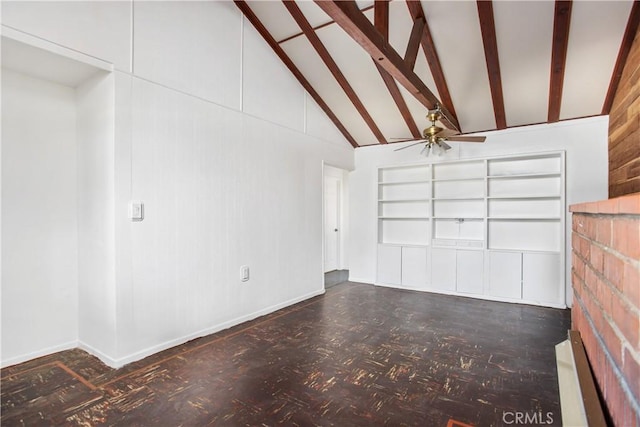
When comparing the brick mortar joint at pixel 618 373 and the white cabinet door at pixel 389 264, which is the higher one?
the brick mortar joint at pixel 618 373

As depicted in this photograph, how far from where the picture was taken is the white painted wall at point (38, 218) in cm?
273

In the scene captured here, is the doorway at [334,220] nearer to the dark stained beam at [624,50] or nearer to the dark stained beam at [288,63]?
the dark stained beam at [288,63]

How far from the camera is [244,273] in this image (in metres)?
3.93

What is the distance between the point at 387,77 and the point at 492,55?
1.22 m

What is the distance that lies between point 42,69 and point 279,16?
8.16 feet

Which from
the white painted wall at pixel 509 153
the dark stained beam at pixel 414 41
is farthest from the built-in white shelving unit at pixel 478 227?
the dark stained beam at pixel 414 41

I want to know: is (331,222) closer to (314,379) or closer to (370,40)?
(314,379)

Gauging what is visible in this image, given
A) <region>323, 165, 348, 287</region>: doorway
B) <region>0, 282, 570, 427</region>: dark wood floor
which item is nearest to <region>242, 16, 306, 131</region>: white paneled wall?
<region>323, 165, 348, 287</region>: doorway

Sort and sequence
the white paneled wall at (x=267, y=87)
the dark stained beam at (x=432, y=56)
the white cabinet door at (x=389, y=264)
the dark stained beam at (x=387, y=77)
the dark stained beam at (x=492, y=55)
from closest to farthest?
1. the dark stained beam at (x=387, y=77)
2. the dark stained beam at (x=492, y=55)
3. the dark stained beam at (x=432, y=56)
4. the white paneled wall at (x=267, y=87)
5. the white cabinet door at (x=389, y=264)

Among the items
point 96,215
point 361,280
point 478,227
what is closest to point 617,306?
point 96,215

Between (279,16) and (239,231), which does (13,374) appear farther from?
(279,16)

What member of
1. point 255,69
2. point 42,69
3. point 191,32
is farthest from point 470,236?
point 42,69

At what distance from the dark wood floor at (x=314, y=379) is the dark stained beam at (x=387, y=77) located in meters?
2.73

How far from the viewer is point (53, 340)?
118 inches
